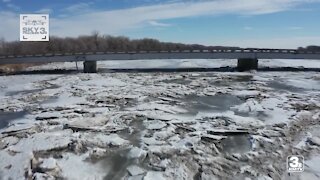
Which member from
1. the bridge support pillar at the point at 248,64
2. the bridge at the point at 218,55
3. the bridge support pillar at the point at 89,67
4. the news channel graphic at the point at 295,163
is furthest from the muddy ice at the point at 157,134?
the bridge support pillar at the point at 248,64

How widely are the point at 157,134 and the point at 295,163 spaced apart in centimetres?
527

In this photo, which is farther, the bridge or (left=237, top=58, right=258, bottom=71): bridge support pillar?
(left=237, top=58, right=258, bottom=71): bridge support pillar

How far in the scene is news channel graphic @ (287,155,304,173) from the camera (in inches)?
436

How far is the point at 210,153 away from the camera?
12.6m

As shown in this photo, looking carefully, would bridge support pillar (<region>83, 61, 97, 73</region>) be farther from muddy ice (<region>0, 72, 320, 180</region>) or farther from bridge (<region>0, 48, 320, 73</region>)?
muddy ice (<region>0, 72, 320, 180</region>)

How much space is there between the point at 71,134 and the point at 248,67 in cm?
3394

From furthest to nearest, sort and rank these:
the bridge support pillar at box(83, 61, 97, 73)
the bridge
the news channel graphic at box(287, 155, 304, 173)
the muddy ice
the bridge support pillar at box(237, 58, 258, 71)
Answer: the bridge support pillar at box(237, 58, 258, 71) < the bridge < the bridge support pillar at box(83, 61, 97, 73) < the muddy ice < the news channel graphic at box(287, 155, 304, 173)

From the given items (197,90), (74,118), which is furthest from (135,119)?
(197,90)

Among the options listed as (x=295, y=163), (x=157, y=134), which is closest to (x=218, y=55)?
(x=157, y=134)

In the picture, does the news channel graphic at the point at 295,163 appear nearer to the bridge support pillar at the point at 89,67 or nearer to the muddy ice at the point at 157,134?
the muddy ice at the point at 157,134

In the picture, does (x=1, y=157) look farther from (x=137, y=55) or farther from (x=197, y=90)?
(x=137, y=55)

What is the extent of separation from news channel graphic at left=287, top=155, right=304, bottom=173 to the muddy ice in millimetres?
193

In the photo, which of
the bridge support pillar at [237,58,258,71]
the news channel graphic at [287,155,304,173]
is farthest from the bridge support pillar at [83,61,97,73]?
the news channel graphic at [287,155,304,173]

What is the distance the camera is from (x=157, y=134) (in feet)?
48.2
